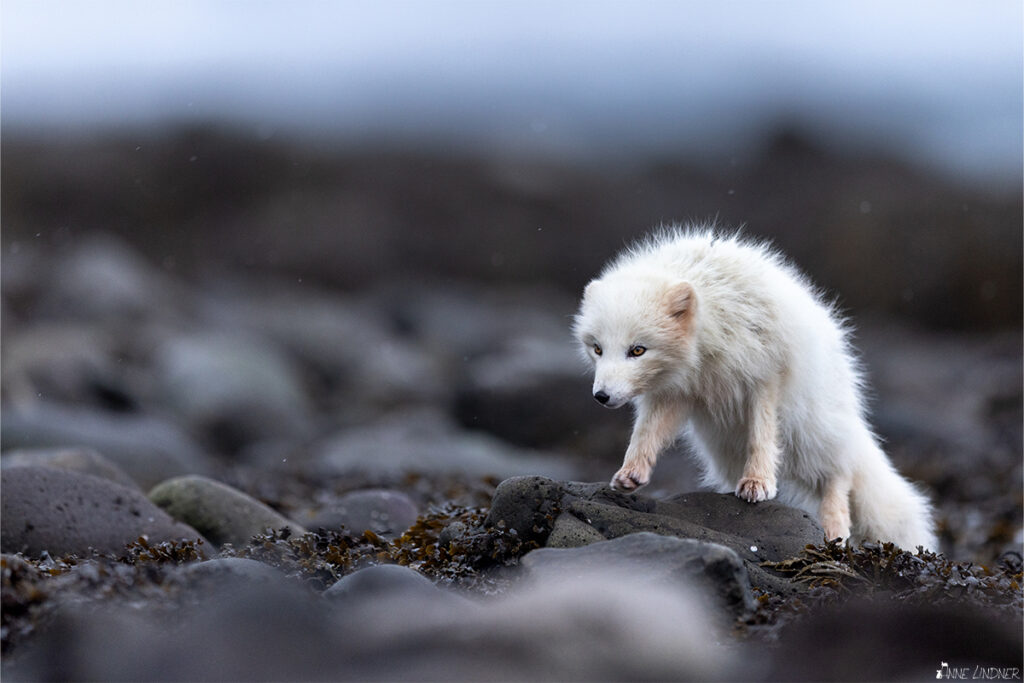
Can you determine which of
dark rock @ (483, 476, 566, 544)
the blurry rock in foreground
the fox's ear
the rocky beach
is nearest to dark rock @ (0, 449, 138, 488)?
the rocky beach

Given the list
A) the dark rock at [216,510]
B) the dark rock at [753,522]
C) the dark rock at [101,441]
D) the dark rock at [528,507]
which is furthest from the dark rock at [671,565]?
the dark rock at [101,441]

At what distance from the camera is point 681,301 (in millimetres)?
6188

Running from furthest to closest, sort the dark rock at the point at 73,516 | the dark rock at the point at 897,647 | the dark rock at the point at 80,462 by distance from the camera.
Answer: the dark rock at the point at 80,462, the dark rock at the point at 73,516, the dark rock at the point at 897,647

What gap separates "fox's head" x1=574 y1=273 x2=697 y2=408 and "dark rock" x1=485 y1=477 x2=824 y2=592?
548 mm

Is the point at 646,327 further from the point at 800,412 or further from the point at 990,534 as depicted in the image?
the point at 990,534

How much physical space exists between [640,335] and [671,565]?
1.48 m

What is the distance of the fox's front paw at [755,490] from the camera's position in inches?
254

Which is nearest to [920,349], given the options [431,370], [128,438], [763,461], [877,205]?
[877,205]

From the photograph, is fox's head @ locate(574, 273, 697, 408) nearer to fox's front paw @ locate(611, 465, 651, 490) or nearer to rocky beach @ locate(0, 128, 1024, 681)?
fox's front paw @ locate(611, 465, 651, 490)

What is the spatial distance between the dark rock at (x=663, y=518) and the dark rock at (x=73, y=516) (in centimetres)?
275

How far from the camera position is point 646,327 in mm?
6102

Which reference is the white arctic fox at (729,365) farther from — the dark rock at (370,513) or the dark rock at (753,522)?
the dark rock at (370,513)

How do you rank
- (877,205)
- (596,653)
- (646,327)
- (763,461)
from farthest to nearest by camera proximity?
(877,205)
(763,461)
(646,327)
(596,653)

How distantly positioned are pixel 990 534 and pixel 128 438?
28.5 feet
